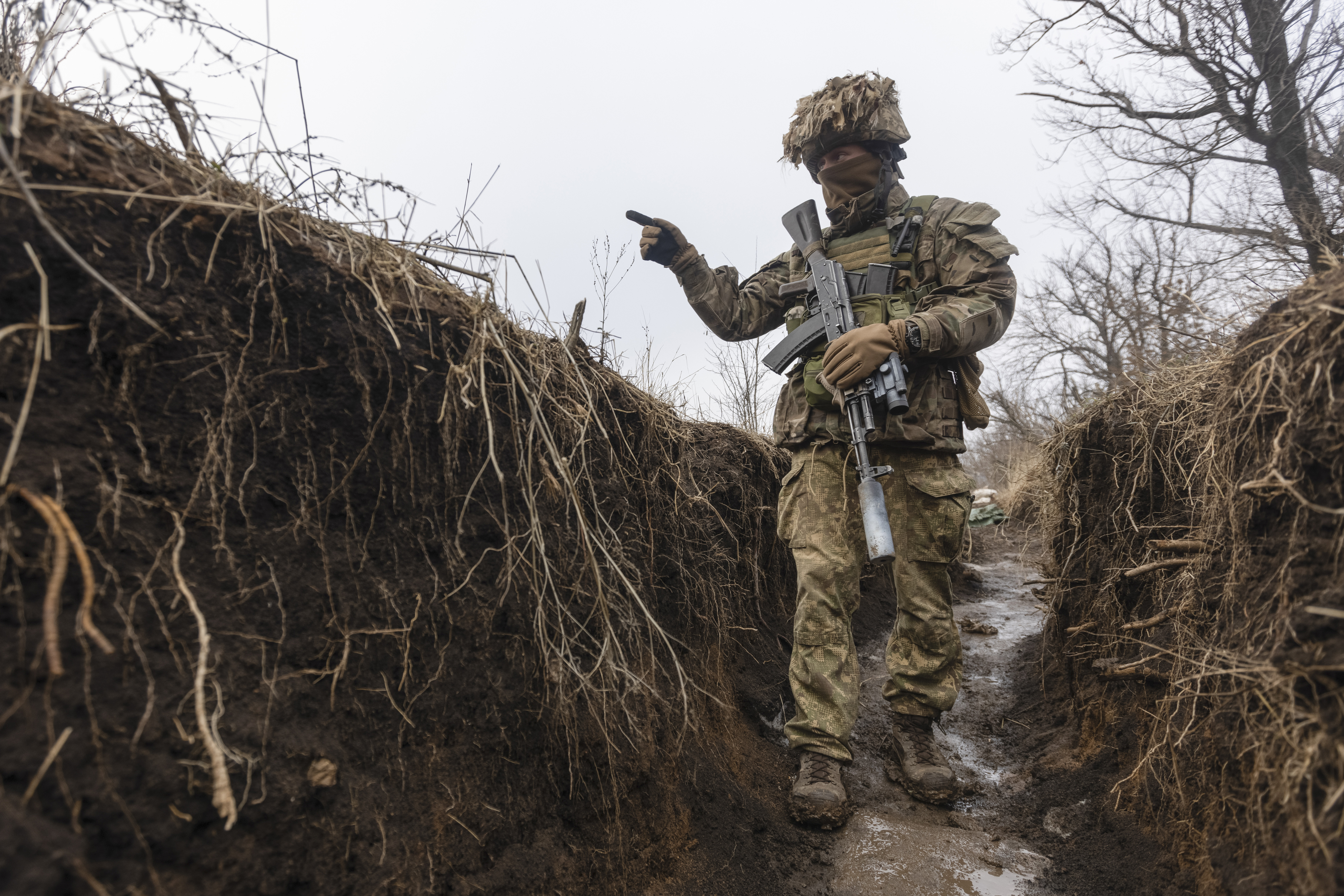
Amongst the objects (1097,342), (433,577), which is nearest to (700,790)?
(433,577)

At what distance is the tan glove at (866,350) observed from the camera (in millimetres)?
2531

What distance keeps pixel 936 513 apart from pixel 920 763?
3.13 feet

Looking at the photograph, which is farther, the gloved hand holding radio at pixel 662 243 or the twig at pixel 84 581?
the gloved hand holding radio at pixel 662 243

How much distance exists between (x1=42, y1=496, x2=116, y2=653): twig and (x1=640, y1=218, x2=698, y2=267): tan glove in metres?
2.22

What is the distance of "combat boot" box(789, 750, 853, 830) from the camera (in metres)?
2.29

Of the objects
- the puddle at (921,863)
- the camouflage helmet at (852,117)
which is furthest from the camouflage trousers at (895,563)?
the camouflage helmet at (852,117)

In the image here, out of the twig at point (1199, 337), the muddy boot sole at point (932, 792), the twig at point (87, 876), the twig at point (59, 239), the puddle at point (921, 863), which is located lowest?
the puddle at point (921, 863)

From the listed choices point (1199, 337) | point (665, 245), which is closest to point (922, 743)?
point (1199, 337)

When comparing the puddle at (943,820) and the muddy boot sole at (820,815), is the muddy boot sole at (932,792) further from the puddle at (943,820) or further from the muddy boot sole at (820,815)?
the muddy boot sole at (820,815)

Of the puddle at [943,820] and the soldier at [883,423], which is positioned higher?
the soldier at [883,423]

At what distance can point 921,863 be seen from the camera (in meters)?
2.11

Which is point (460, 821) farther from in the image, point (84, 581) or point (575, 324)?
point (575, 324)

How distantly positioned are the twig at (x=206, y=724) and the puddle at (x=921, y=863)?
5.40 feet

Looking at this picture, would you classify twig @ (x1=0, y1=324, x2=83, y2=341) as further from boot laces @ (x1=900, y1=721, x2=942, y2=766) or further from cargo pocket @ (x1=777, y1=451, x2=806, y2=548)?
boot laces @ (x1=900, y1=721, x2=942, y2=766)
